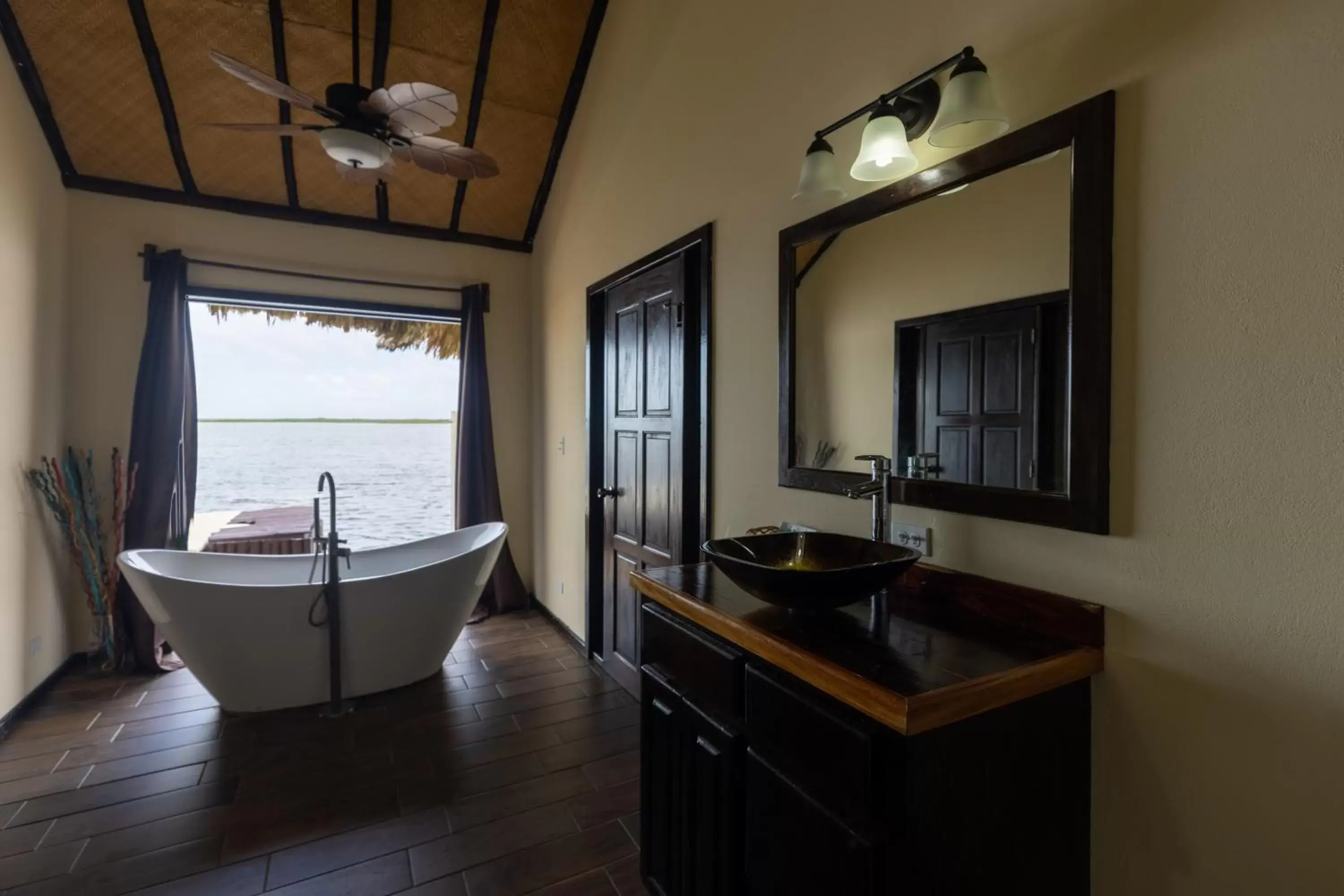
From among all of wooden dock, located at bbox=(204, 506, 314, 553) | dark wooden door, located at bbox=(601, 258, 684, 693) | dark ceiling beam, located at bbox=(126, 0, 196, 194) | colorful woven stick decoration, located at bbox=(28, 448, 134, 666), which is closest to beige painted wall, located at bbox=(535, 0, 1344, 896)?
dark wooden door, located at bbox=(601, 258, 684, 693)

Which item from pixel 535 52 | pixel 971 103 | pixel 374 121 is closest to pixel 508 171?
pixel 535 52

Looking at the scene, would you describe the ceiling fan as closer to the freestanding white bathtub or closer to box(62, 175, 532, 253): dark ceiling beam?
box(62, 175, 532, 253): dark ceiling beam

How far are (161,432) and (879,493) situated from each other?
12.8 feet

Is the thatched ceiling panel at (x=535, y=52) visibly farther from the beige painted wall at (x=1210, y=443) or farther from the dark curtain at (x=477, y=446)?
the beige painted wall at (x=1210, y=443)

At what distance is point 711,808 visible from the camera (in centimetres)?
143

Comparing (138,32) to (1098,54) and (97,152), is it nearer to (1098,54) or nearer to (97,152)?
(97,152)

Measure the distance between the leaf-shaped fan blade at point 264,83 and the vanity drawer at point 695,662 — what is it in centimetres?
209

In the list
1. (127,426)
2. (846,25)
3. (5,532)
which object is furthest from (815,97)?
(127,426)

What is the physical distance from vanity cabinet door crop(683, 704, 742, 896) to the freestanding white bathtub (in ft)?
6.47

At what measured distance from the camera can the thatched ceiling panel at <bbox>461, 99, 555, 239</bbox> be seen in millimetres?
3705

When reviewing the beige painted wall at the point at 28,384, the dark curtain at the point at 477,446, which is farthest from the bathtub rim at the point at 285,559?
the beige painted wall at the point at 28,384

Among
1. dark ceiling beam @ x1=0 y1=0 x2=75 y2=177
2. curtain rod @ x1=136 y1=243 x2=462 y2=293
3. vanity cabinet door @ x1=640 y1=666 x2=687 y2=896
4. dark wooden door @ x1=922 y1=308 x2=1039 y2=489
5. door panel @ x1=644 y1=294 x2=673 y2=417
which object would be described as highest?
dark ceiling beam @ x1=0 y1=0 x2=75 y2=177

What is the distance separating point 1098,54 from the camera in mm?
1201

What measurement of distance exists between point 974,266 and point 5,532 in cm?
392
